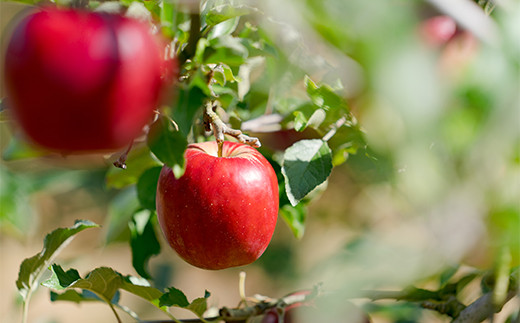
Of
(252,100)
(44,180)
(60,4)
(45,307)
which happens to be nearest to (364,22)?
(60,4)

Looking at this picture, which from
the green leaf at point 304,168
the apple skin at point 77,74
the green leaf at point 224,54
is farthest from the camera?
the green leaf at point 304,168

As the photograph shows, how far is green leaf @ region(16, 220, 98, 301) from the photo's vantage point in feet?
→ 2.13

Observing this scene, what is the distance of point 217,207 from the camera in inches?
22.3

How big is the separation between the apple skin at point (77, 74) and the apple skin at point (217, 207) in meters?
0.18

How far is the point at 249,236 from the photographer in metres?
0.58

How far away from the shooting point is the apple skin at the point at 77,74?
1.21ft

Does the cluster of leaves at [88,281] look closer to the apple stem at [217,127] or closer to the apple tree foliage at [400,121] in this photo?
the apple tree foliage at [400,121]

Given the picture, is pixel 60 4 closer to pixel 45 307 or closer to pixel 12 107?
pixel 12 107

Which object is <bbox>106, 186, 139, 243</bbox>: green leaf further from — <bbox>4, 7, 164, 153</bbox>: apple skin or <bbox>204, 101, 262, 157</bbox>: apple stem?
<bbox>4, 7, 164, 153</bbox>: apple skin

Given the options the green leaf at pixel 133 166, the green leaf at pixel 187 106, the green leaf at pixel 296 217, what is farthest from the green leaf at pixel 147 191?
the green leaf at pixel 187 106

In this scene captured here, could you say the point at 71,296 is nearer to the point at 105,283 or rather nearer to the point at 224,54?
the point at 105,283

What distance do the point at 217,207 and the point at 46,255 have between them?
0.79ft

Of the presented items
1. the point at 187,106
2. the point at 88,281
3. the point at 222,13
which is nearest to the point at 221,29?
the point at 222,13

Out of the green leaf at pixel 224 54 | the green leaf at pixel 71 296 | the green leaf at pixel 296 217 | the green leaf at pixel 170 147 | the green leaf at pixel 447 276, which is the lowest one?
the green leaf at pixel 71 296
